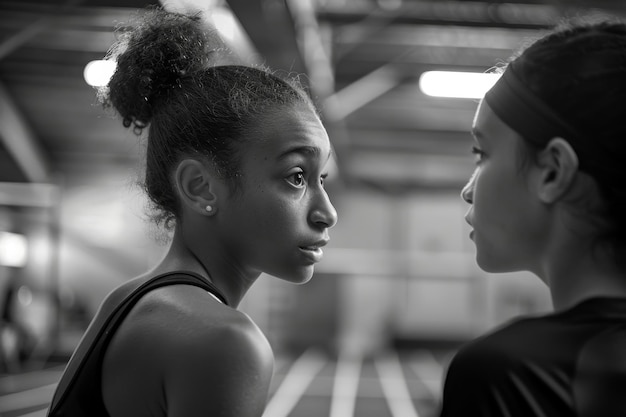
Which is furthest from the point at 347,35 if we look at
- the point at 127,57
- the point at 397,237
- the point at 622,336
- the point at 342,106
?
the point at 397,237

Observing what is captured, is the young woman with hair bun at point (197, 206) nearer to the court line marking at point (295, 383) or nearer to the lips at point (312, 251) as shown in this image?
the lips at point (312, 251)

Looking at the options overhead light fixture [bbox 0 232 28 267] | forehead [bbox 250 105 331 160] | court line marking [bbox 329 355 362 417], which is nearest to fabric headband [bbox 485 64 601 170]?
forehead [bbox 250 105 331 160]

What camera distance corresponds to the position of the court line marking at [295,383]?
9047 mm

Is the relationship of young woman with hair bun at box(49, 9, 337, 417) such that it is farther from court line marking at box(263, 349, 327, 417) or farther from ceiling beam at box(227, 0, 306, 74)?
court line marking at box(263, 349, 327, 417)

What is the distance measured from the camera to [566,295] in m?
0.92

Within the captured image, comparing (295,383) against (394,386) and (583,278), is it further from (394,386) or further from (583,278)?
(583,278)

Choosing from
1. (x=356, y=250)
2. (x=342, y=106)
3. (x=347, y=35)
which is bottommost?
(x=356, y=250)

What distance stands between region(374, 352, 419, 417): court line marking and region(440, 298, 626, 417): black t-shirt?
8.11 meters

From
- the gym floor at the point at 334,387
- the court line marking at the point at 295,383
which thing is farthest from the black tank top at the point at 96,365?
the gym floor at the point at 334,387

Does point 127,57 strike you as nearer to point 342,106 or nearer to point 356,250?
point 342,106

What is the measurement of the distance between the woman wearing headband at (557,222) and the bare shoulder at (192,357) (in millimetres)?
269

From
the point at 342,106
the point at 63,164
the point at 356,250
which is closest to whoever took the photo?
the point at 342,106

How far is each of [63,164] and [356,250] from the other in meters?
6.49

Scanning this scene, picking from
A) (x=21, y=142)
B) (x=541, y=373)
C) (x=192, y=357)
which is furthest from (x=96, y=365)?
(x=21, y=142)
